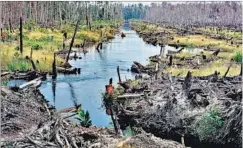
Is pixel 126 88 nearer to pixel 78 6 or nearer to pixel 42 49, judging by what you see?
pixel 42 49

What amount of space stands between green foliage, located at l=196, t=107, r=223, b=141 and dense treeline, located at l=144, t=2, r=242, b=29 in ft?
368

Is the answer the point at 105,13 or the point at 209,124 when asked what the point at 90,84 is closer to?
the point at 209,124

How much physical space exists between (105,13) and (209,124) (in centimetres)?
10418

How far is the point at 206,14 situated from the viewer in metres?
149

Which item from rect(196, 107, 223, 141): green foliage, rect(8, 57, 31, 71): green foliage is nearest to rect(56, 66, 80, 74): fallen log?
rect(8, 57, 31, 71): green foliage

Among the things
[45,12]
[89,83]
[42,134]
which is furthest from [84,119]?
[45,12]

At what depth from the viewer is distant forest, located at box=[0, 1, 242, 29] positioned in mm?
71056

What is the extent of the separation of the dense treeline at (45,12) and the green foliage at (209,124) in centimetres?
3734

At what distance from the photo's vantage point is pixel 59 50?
44.9 meters

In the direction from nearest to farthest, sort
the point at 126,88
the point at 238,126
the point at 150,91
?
1. the point at 238,126
2. the point at 150,91
3. the point at 126,88

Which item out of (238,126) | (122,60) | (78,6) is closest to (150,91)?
(238,126)

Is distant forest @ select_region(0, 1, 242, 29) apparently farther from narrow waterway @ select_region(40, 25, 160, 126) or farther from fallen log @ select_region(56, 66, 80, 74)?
fallen log @ select_region(56, 66, 80, 74)

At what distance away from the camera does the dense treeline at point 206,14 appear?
442ft

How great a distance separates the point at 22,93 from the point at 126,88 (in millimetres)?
7993
